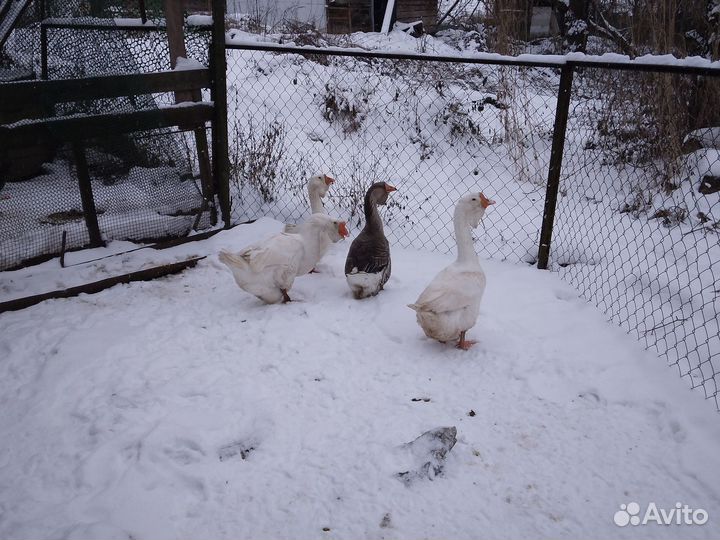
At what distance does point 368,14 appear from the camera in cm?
1573

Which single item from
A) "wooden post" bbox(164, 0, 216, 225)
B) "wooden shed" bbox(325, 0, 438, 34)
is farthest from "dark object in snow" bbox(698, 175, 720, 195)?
"wooden shed" bbox(325, 0, 438, 34)

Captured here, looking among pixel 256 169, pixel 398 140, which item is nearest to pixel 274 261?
pixel 256 169

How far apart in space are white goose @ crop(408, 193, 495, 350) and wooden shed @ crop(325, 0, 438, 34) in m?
13.2

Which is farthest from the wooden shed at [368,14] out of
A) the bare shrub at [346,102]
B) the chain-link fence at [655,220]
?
the chain-link fence at [655,220]

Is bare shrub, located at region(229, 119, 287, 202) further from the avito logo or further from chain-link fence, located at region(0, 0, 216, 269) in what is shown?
the avito logo

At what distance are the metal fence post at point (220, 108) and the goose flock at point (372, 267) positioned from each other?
3.50 feet

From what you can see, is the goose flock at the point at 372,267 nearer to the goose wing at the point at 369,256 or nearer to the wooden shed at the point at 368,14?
the goose wing at the point at 369,256

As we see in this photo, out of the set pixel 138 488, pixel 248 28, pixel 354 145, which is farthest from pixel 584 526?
pixel 248 28

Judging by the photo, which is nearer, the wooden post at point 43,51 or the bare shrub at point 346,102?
the wooden post at point 43,51

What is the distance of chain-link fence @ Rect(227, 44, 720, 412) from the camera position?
4129 millimetres

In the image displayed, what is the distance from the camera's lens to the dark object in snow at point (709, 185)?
555 centimetres

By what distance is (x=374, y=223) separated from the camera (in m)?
4.12

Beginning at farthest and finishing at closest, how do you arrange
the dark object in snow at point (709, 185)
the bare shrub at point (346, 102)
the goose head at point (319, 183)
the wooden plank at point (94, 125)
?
the bare shrub at point (346, 102), the dark object in snow at point (709, 185), the goose head at point (319, 183), the wooden plank at point (94, 125)

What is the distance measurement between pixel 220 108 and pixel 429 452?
144 inches
